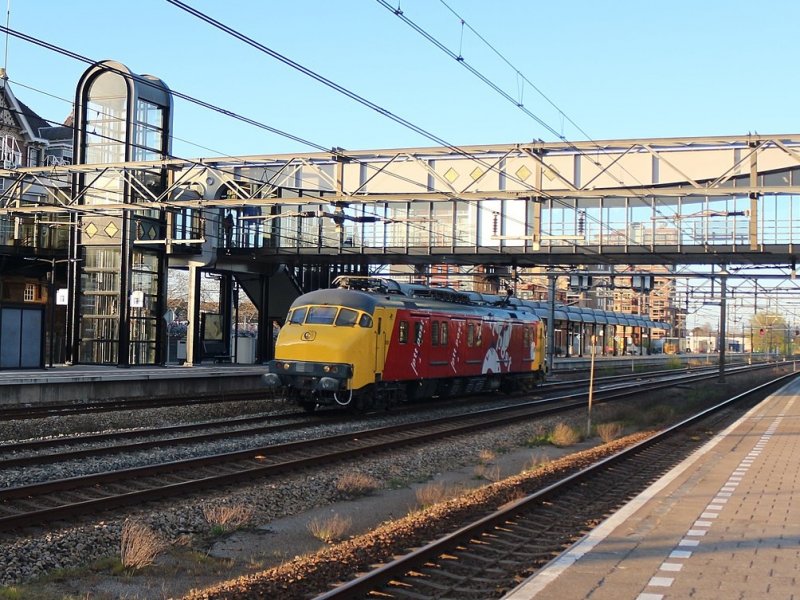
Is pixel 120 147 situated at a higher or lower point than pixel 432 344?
higher

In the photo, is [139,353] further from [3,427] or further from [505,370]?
[3,427]

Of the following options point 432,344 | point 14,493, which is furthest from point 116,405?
point 14,493

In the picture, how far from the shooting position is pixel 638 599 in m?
Answer: 7.07

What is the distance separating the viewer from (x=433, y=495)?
519 inches

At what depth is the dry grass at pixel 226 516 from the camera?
36.2 ft

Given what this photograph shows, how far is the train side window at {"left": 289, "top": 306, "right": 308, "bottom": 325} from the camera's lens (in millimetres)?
24067

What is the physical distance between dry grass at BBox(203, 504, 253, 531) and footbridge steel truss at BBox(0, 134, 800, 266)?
45.6 feet

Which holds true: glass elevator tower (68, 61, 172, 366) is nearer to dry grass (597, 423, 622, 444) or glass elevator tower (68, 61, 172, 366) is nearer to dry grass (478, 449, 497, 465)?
dry grass (597, 423, 622, 444)

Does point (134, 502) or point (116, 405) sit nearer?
point (134, 502)

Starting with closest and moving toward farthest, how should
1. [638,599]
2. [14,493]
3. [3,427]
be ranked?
[638,599], [14,493], [3,427]

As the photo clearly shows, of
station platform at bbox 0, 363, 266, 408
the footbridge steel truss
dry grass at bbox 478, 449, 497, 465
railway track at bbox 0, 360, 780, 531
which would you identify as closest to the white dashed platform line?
dry grass at bbox 478, 449, 497, 465

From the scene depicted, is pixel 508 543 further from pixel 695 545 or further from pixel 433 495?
pixel 433 495

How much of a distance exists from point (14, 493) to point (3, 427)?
831 centimetres

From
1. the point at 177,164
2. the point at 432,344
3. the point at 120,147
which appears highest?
the point at 120,147
